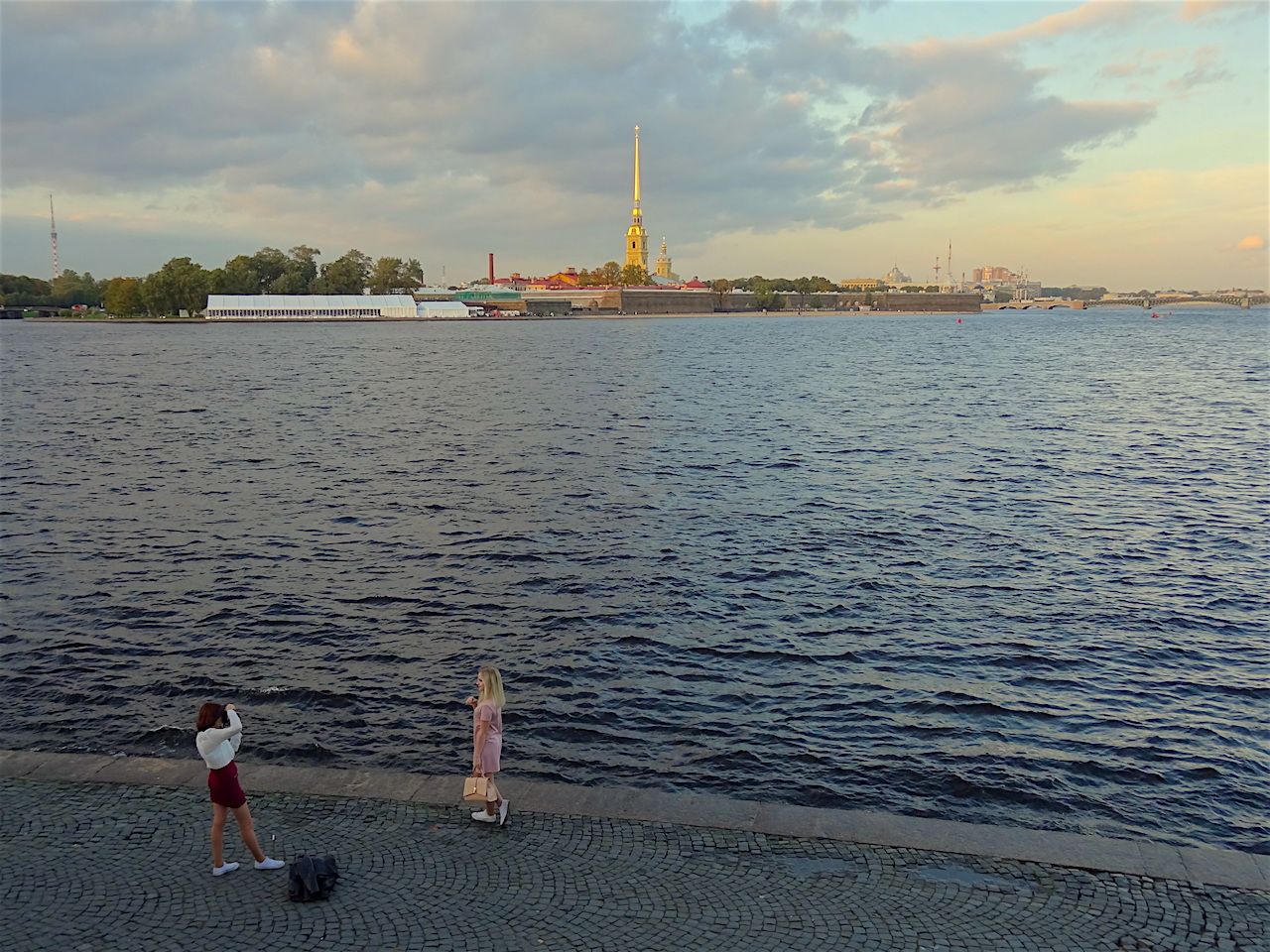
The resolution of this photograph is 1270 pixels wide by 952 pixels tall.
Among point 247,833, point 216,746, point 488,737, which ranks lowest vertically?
point 247,833

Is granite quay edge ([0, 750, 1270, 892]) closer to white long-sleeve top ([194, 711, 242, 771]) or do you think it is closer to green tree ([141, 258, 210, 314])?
white long-sleeve top ([194, 711, 242, 771])

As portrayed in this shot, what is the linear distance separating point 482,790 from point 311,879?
4.96 ft

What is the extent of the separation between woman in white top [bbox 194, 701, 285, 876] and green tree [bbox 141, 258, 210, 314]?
172 metres

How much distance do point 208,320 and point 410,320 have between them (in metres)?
34.3

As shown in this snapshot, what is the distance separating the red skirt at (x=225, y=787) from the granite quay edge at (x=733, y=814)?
1.29 m

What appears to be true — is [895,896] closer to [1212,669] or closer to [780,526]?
[1212,669]

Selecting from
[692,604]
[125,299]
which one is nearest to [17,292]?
[125,299]

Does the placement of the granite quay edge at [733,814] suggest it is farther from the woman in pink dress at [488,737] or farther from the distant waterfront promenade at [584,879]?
the woman in pink dress at [488,737]

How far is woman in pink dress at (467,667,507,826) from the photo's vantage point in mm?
7957

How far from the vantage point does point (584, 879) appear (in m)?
7.09

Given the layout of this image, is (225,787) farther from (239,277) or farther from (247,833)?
(239,277)

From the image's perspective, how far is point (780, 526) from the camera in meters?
21.2

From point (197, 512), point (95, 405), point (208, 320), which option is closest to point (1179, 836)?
point (197, 512)

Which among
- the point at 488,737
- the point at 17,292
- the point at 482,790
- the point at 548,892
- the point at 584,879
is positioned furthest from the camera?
the point at 17,292
